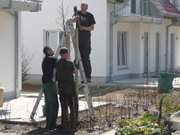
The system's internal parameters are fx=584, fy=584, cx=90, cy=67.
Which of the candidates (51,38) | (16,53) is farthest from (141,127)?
(51,38)

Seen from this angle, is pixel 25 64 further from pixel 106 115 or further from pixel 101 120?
pixel 101 120

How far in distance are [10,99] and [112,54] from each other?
10.1m

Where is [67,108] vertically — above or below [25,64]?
below

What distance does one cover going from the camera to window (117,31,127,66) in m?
29.7

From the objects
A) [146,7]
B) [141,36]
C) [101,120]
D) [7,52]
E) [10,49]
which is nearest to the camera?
[101,120]

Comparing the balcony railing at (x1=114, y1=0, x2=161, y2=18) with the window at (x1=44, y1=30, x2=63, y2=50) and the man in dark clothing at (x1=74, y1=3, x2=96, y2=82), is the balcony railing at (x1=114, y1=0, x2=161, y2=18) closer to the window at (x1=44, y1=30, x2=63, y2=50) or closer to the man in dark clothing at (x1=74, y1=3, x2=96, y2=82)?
the window at (x1=44, y1=30, x2=63, y2=50)

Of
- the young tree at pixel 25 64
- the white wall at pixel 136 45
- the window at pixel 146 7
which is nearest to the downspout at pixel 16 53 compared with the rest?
the young tree at pixel 25 64

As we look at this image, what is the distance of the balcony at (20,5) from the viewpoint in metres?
17.0

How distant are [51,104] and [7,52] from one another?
6266 mm

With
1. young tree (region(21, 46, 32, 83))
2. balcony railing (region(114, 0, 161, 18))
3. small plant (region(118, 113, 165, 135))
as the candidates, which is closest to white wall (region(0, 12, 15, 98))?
small plant (region(118, 113, 165, 135))

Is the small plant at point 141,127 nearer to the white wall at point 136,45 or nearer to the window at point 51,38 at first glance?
the window at point 51,38

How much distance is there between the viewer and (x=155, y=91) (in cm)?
2245

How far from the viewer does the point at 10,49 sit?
1930 cm

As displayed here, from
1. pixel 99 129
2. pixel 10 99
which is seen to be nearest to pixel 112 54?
pixel 10 99
